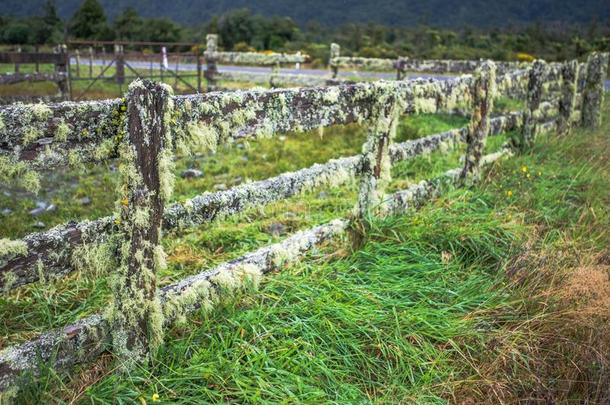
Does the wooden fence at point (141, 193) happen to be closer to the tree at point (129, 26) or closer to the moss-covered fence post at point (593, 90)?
the moss-covered fence post at point (593, 90)

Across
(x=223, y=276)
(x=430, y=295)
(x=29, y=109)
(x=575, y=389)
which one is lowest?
(x=575, y=389)

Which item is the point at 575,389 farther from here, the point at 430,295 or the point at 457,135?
the point at 457,135

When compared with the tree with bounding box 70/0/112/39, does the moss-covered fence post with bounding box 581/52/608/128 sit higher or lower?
lower

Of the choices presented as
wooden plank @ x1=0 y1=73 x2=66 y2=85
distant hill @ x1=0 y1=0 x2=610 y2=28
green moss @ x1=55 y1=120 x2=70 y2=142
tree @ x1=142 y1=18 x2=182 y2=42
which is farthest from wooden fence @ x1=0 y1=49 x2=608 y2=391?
distant hill @ x1=0 y1=0 x2=610 y2=28

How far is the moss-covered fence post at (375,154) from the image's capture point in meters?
4.85

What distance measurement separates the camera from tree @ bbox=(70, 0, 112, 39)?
5012cm

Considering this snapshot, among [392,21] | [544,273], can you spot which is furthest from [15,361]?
[392,21]

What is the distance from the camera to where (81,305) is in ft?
12.8

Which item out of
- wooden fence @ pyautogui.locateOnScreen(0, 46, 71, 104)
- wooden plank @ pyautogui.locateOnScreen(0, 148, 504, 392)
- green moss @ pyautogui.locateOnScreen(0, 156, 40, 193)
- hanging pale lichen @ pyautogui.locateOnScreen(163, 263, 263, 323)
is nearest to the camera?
green moss @ pyautogui.locateOnScreen(0, 156, 40, 193)

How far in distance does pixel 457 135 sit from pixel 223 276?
440 centimetres

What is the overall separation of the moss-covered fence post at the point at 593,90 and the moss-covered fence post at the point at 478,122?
556cm

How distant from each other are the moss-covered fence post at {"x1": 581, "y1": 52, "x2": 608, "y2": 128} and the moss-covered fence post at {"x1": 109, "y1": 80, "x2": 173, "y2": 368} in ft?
34.5

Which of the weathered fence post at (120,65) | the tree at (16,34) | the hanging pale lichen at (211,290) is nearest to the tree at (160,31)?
the tree at (16,34)

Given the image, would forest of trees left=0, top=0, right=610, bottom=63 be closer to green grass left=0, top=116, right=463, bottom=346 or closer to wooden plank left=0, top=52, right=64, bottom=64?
wooden plank left=0, top=52, right=64, bottom=64
